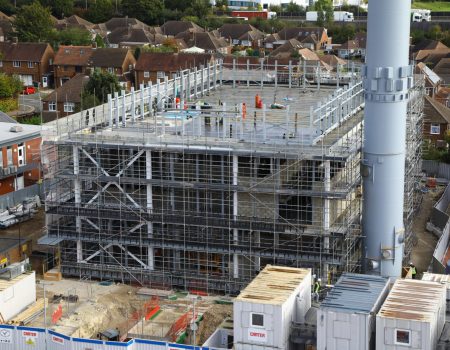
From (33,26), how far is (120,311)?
71574mm

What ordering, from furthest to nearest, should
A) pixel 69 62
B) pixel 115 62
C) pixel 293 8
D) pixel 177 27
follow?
pixel 293 8 < pixel 177 27 < pixel 69 62 < pixel 115 62

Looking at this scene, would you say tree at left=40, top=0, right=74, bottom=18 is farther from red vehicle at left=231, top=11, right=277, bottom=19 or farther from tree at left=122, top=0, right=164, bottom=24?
red vehicle at left=231, top=11, right=277, bottom=19

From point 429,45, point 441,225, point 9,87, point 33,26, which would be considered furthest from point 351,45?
point 441,225

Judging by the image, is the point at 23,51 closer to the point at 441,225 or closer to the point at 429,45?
the point at 429,45

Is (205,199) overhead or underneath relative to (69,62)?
underneath

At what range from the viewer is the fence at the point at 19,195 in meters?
43.5

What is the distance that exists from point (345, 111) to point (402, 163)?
7035 mm

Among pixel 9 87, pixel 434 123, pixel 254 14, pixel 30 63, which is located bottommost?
pixel 434 123

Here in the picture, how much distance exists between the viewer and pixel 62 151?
34.6m

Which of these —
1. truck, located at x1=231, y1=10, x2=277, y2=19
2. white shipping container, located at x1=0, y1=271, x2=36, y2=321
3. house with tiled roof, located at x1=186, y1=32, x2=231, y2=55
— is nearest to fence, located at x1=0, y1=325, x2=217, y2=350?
white shipping container, located at x1=0, y1=271, x2=36, y2=321

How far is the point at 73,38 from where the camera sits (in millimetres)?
94062

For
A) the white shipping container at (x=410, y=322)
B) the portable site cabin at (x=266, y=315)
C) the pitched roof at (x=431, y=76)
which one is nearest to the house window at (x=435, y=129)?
the pitched roof at (x=431, y=76)

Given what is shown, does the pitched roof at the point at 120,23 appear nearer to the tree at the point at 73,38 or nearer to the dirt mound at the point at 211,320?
the tree at the point at 73,38

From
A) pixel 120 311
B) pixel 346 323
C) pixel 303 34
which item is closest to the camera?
pixel 346 323
